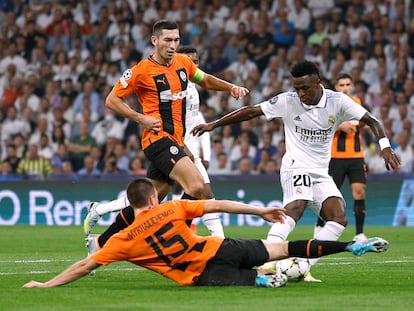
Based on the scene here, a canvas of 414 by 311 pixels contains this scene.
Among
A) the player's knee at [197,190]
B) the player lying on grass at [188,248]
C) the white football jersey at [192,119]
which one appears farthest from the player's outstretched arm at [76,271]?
the white football jersey at [192,119]

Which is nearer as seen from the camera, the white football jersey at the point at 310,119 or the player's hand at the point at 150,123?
the white football jersey at the point at 310,119

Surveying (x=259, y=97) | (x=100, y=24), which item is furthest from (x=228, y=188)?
(x=100, y=24)

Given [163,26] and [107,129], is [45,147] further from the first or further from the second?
[163,26]

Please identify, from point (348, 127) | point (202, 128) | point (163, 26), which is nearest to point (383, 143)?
point (202, 128)

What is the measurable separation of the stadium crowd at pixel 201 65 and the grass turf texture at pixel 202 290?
8906 millimetres

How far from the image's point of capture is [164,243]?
912 cm

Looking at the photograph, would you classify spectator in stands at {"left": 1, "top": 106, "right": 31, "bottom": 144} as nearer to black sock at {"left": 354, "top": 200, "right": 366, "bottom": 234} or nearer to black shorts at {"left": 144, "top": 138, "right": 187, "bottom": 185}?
black sock at {"left": 354, "top": 200, "right": 366, "bottom": 234}

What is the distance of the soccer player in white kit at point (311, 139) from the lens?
10273mm

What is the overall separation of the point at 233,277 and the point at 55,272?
8.37 feet

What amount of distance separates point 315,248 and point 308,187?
3.75 ft

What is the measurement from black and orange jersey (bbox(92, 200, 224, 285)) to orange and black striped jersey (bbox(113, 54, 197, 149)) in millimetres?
2349

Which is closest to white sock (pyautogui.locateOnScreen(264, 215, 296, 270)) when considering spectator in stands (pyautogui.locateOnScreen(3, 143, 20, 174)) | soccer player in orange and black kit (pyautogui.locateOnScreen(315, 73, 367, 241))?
soccer player in orange and black kit (pyautogui.locateOnScreen(315, 73, 367, 241))

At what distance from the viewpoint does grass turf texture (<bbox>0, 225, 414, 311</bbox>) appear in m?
8.12

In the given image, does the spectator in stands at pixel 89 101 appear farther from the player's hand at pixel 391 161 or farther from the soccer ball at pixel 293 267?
the player's hand at pixel 391 161
